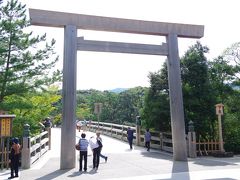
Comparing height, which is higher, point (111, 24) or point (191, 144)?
point (111, 24)

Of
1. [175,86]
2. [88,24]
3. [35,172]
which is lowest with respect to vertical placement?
[35,172]

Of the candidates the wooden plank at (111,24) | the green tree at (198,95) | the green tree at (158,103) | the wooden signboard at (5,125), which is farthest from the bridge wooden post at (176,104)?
the wooden signboard at (5,125)

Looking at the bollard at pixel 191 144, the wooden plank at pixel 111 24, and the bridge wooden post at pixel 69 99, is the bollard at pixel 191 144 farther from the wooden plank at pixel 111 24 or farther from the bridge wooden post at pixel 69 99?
the bridge wooden post at pixel 69 99

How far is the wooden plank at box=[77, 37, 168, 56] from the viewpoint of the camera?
13.0 meters

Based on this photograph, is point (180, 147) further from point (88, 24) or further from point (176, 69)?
point (88, 24)

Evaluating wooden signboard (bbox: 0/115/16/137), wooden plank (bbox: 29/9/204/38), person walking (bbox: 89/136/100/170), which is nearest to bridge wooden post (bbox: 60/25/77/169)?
wooden plank (bbox: 29/9/204/38)

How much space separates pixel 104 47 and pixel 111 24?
1.05 meters

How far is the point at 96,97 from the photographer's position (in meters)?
50.3

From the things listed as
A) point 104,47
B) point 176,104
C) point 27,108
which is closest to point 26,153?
point 27,108

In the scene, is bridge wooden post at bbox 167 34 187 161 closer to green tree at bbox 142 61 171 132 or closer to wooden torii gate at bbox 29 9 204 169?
wooden torii gate at bbox 29 9 204 169

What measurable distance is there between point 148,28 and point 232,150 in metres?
7.93

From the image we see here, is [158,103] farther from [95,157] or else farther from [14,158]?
[14,158]

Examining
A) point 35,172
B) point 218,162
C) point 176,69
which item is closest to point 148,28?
point 176,69

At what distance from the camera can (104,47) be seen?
13289 mm
